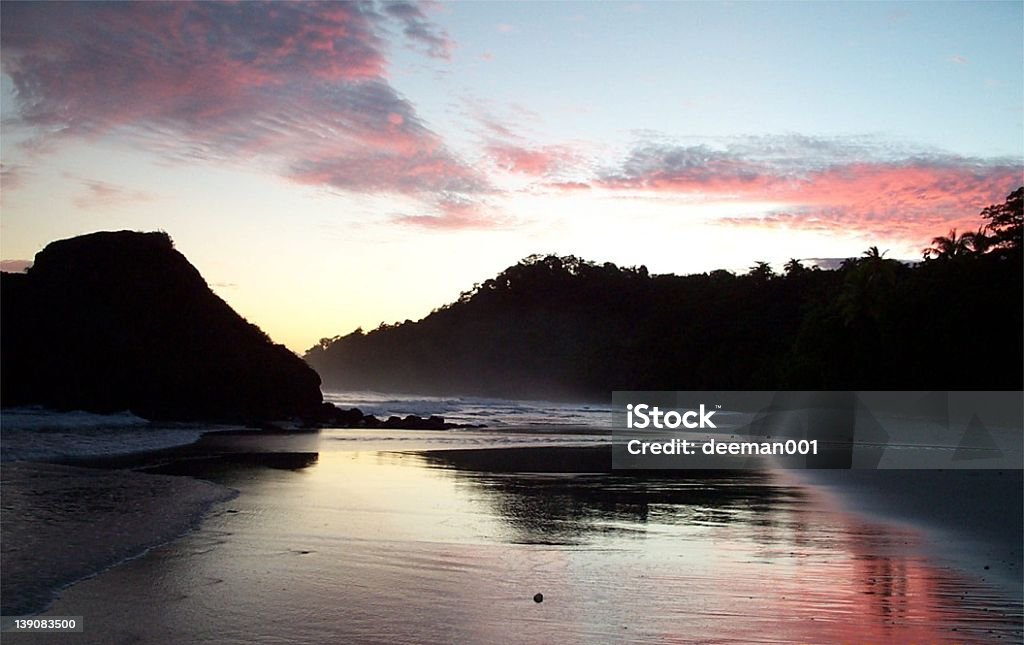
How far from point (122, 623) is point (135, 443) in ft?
53.4

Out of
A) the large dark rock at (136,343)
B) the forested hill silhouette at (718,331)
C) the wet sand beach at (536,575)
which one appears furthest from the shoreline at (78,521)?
the forested hill silhouette at (718,331)

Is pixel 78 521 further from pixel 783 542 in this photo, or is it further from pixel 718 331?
pixel 718 331

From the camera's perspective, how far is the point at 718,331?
3602 inches

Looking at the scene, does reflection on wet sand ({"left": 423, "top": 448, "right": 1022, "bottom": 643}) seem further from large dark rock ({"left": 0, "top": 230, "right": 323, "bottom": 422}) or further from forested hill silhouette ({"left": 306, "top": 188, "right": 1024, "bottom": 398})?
forested hill silhouette ({"left": 306, "top": 188, "right": 1024, "bottom": 398})

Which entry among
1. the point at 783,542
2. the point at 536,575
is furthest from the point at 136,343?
the point at 536,575

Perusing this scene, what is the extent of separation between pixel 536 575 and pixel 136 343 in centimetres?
3012

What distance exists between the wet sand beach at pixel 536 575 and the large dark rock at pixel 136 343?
20.8 meters

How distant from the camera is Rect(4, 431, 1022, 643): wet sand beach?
5.56 meters

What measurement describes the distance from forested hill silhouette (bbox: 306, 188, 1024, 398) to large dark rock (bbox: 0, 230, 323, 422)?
2687 centimetres

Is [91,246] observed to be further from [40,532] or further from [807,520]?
[807,520]

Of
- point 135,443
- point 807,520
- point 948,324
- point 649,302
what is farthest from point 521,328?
point 807,520

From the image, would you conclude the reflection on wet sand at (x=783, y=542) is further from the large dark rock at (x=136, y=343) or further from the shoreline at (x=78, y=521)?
the large dark rock at (x=136, y=343)

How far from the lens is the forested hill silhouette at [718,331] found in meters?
36.9

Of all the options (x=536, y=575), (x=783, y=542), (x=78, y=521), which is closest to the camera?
(x=536, y=575)
